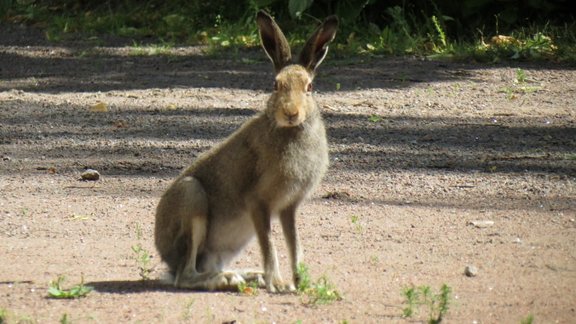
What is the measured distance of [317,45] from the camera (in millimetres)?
5617

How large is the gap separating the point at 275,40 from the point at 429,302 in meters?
1.48

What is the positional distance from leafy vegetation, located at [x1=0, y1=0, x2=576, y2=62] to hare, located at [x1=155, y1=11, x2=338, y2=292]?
592 centimetres

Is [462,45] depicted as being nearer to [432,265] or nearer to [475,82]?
[475,82]

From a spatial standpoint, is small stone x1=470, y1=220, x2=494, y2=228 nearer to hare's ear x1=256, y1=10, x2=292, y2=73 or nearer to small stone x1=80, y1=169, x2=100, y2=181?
hare's ear x1=256, y1=10, x2=292, y2=73

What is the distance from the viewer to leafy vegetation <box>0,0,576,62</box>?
11.4 metres

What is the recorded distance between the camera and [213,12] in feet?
43.5

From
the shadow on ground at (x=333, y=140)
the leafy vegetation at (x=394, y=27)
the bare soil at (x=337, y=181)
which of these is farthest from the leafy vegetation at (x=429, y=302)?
the leafy vegetation at (x=394, y=27)

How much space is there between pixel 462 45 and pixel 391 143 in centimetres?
339

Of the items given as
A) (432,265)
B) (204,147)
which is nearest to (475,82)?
(204,147)

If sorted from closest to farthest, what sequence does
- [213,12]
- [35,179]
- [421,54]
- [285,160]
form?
[285,160], [35,179], [421,54], [213,12]

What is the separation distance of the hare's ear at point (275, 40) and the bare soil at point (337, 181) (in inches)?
41.9

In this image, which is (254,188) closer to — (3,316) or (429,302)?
(429,302)

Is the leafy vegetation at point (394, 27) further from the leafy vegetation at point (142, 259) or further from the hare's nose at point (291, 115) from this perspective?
the hare's nose at point (291, 115)

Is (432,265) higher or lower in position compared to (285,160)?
lower
